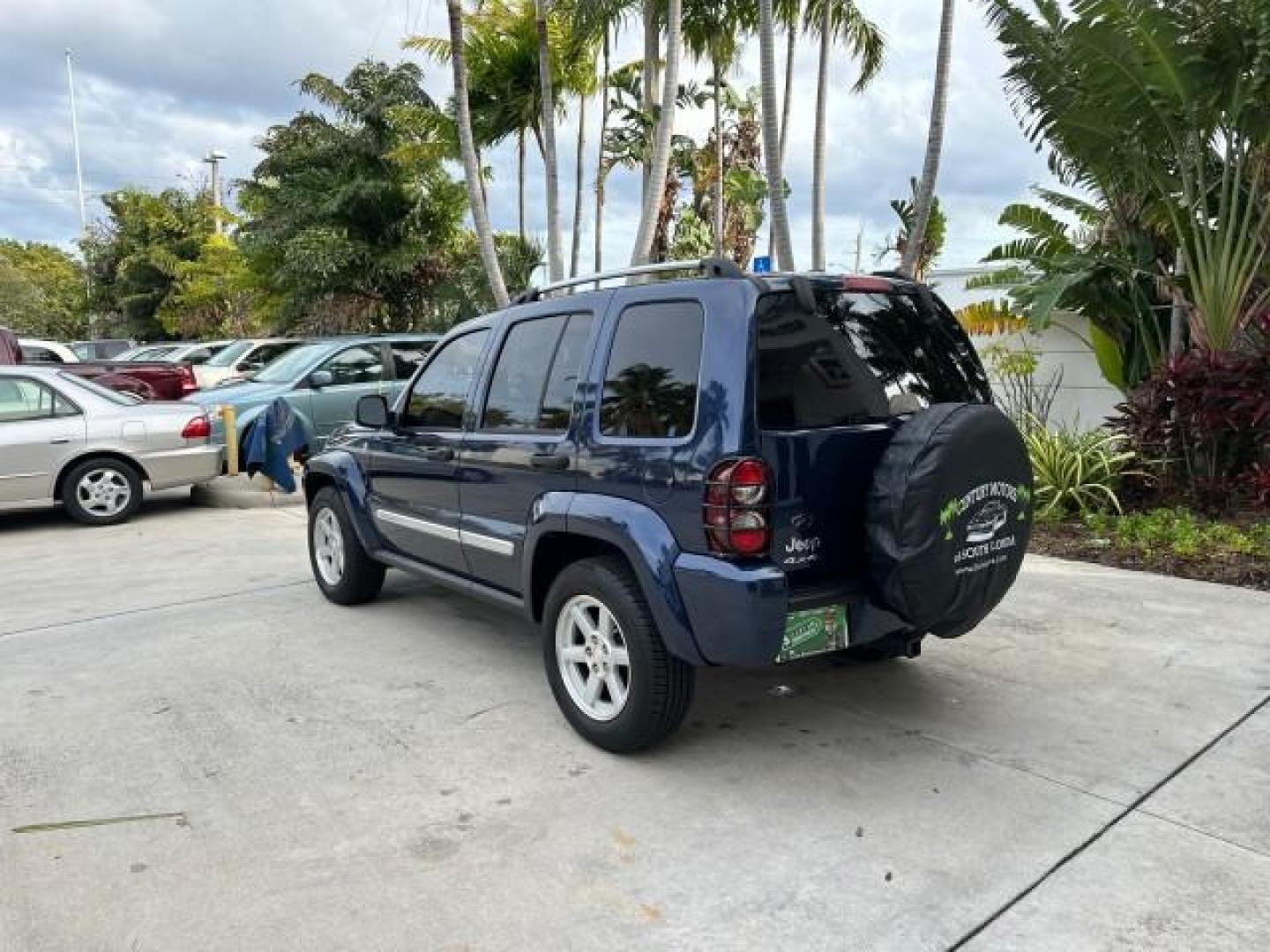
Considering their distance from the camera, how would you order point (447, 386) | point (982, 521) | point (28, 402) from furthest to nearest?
point (28, 402) < point (447, 386) < point (982, 521)

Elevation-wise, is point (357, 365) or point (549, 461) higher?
point (357, 365)

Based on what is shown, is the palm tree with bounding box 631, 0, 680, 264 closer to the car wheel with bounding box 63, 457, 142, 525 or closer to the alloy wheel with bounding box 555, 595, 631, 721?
the car wheel with bounding box 63, 457, 142, 525

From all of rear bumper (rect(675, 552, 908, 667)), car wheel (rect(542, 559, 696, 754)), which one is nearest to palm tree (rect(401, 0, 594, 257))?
car wheel (rect(542, 559, 696, 754))

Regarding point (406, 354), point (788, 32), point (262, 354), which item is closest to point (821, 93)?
point (788, 32)

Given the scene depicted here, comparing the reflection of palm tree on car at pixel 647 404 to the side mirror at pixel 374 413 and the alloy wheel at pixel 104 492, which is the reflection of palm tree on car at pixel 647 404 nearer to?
the side mirror at pixel 374 413

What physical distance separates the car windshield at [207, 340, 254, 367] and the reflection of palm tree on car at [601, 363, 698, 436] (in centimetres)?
1512

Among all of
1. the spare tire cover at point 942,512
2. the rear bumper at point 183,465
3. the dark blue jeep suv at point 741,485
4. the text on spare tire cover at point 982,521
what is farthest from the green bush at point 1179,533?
the rear bumper at point 183,465

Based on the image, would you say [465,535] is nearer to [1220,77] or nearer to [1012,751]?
[1012,751]

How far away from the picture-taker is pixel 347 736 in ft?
13.1

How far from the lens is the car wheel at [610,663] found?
3547mm

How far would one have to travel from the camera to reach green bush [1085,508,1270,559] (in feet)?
21.8

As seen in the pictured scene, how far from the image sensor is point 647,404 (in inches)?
144

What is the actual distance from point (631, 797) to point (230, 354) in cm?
1648

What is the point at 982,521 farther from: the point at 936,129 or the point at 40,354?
the point at 40,354
